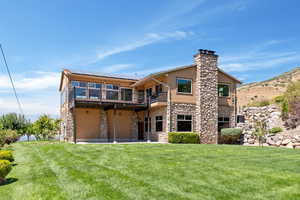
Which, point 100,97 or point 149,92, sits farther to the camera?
point 149,92

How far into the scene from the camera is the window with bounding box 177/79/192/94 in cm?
2167

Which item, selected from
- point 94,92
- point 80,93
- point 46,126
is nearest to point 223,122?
point 94,92

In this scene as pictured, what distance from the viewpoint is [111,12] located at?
17438 mm

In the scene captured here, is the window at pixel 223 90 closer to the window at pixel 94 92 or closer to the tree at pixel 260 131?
the tree at pixel 260 131

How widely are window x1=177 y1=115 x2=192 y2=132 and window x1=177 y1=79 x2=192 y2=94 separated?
6.56 feet

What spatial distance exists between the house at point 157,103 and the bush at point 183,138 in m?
0.70

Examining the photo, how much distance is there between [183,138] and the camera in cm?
2045

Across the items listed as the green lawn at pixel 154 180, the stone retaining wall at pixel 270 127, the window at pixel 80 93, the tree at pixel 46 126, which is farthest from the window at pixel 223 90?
the tree at pixel 46 126

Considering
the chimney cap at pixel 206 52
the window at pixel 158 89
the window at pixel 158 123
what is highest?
the chimney cap at pixel 206 52

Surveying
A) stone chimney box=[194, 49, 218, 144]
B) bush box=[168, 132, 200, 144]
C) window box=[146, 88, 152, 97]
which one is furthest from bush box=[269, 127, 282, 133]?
window box=[146, 88, 152, 97]

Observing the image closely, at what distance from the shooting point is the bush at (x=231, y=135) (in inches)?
863

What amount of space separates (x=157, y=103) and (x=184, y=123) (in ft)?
8.90

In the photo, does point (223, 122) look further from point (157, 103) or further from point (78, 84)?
point (78, 84)

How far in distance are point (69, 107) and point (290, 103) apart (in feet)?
55.7
